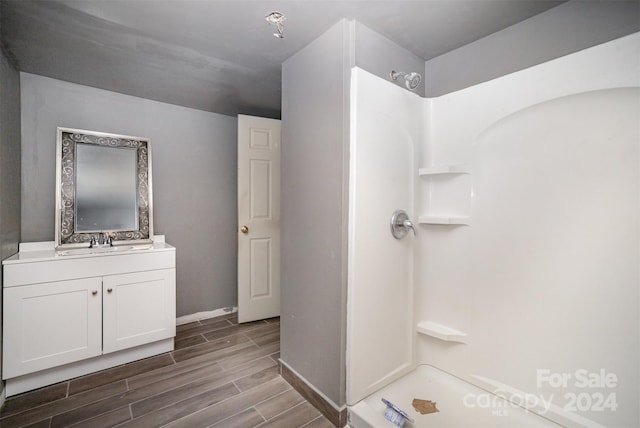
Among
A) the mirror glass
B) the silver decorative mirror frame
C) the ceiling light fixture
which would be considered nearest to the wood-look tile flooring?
the silver decorative mirror frame

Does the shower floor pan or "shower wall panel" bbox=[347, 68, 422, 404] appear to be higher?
"shower wall panel" bbox=[347, 68, 422, 404]

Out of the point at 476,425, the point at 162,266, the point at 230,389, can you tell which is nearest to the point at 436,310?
the point at 476,425

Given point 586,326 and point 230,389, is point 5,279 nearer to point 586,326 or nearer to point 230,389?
point 230,389

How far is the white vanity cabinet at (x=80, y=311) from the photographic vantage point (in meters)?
1.75

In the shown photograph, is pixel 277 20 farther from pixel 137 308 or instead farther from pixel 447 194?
pixel 137 308

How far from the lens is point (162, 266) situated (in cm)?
226

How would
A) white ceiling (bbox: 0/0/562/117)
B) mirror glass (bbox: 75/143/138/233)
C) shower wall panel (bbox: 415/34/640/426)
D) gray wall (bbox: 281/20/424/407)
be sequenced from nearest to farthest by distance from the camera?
shower wall panel (bbox: 415/34/640/426) → white ceiling (bbox: 0/0/562/117) → gray wall (bbox: 281/20/424/407) → mirror glass (bbox: 75/143/138/233)

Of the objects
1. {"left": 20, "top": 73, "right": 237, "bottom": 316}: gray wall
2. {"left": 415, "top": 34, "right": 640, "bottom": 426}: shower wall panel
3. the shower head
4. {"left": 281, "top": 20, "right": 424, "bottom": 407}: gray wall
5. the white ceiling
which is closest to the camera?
{"left": 415, "top": 34, "right": 640, "bottom": 426}: shower wall panel

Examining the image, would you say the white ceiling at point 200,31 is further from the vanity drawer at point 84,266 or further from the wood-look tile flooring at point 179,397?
the wood-look tile flooring at point 179,397

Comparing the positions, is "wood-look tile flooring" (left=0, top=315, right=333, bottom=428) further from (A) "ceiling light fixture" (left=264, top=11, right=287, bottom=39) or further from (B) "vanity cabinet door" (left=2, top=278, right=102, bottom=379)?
(A) "ceiling light fixture" (left=264, top=11, right=287, bottom=39)

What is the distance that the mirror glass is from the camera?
7.58 feet

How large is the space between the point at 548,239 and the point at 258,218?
7.86 feet

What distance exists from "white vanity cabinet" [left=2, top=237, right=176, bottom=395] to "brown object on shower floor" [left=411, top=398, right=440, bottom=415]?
1.89 metres

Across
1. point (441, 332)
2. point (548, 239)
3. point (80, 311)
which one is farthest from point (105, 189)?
point (548, 239)
